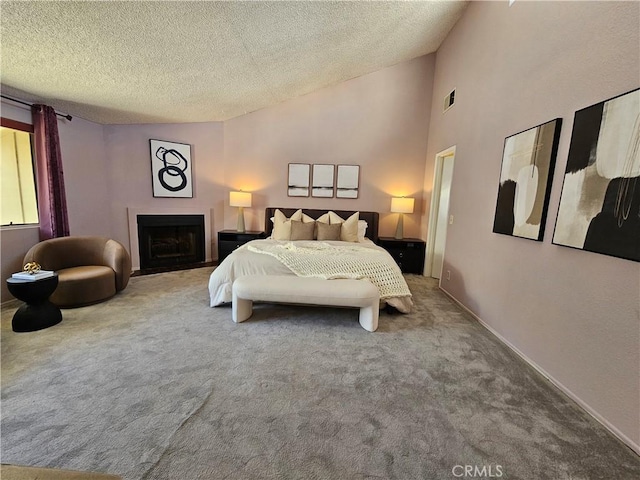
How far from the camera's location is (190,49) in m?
2.77

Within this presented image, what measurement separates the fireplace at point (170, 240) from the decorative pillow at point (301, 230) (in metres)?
1.94

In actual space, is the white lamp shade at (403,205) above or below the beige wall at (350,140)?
below

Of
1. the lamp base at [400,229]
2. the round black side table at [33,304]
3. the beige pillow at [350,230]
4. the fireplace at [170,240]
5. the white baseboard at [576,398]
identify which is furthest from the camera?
the lamp base at [400,229]

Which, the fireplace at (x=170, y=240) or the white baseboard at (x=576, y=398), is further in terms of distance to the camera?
the fireplace at (x=170, y=240)

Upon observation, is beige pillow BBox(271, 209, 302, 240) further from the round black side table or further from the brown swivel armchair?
the round black side table

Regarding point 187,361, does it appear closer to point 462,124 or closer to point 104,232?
point 104,232

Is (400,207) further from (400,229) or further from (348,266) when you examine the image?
(348,266)

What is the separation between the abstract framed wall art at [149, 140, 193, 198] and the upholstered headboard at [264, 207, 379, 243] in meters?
1.51

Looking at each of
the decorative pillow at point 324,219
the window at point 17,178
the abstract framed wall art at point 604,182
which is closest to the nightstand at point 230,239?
the decorative pillow at point 324,219

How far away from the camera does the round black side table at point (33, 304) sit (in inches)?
91.7

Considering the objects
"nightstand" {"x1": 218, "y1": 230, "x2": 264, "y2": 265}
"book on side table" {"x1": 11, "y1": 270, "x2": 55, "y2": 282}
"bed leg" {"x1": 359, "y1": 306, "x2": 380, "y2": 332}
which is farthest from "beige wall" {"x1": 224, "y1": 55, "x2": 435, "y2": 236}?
"book on side table" {"x1": 11, "y1": 270, "x2": 55, "y2": 282}

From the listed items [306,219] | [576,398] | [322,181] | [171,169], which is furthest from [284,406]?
[171,169]

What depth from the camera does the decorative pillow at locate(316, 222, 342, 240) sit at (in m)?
4.29

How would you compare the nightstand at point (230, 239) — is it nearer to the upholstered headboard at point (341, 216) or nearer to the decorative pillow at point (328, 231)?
the upholstered headboard at point (341, 216)
